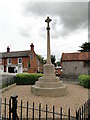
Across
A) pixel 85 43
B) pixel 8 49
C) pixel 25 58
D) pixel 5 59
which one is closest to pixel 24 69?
pixel 25 58

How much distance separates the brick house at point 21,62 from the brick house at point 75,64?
7.73m

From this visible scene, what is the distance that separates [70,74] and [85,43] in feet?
98.6

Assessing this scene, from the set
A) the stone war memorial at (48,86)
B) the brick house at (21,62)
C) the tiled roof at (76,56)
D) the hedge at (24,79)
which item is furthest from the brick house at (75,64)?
the stone war memorial at (48,86)

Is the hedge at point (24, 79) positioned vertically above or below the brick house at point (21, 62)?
below

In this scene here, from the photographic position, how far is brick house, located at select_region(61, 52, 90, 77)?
93.6ft

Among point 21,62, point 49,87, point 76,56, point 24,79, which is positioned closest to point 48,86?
point 49,87

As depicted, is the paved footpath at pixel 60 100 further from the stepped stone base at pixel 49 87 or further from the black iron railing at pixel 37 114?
the black iron railing at pixel 37 114

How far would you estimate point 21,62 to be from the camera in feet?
104

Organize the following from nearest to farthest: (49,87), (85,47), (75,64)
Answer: (49,87), (75,64), (85,47)

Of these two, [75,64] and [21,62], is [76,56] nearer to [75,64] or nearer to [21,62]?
[75,64]

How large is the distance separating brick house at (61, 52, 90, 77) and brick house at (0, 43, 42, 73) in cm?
773

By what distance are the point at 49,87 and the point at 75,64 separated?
20450mm

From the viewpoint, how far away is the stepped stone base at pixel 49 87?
30.2 ft

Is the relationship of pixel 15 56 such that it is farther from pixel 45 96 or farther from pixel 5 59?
pixel 45 96
